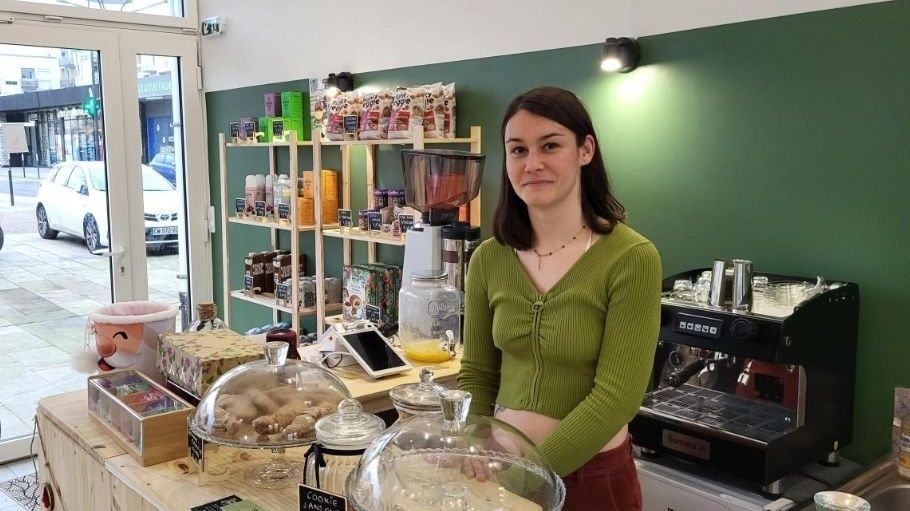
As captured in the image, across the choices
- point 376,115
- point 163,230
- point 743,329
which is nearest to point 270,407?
point 743,329

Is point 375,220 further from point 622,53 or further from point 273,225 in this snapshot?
point 622,53

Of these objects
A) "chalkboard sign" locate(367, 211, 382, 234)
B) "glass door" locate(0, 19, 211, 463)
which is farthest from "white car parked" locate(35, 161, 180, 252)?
"chalkboard sign" locate(367, 211, 382, 234)

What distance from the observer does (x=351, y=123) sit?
358 cm

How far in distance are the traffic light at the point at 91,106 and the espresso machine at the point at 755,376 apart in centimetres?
370

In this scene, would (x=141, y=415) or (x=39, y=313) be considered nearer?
(x=141, y=415)

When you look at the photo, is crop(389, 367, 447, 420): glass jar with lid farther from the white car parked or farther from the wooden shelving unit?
the white car parked

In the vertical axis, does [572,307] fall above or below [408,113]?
below

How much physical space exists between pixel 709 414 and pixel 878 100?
0.97 m

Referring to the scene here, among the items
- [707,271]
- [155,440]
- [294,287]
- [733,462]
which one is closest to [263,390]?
[155,440]

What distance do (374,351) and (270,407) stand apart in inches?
26.9

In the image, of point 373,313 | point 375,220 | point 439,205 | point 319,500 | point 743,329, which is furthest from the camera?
point 375,220

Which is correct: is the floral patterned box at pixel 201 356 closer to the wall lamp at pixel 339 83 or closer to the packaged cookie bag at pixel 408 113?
the packaged cookie bag at pixel 408 113

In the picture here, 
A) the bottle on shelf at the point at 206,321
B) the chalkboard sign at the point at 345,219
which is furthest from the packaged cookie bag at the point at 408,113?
the bottle on shelf at the point at 206,321

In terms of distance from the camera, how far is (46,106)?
14.4 feet
